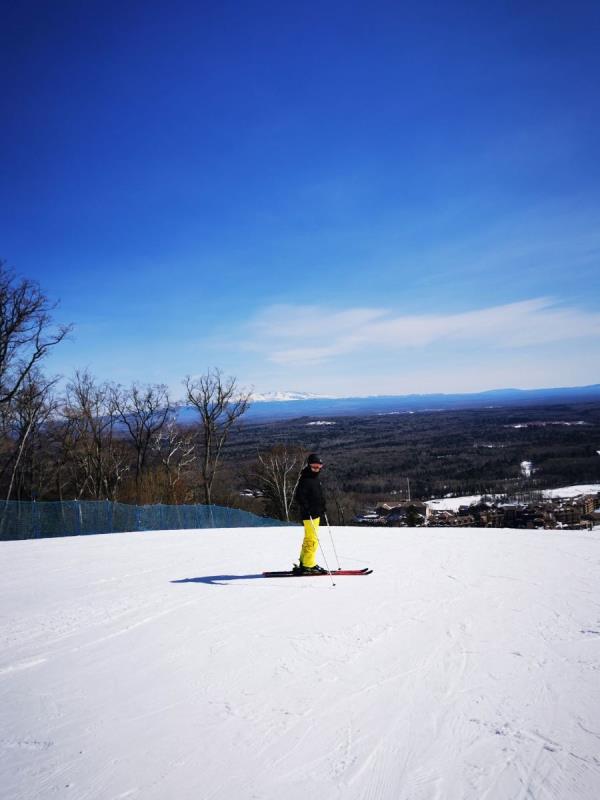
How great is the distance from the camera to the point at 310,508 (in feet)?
22.8

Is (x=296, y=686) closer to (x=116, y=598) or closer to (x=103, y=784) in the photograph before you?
(x=103, y=784)

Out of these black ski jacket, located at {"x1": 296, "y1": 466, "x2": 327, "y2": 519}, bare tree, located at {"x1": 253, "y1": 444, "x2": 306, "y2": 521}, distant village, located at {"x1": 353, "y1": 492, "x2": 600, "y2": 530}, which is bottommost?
distant village, located at {"x1": 353, "y1": 492, "x2": 600, "y2": 530}

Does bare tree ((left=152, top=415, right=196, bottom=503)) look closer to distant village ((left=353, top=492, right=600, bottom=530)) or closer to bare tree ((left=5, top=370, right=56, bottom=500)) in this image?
bare tree ((left=5, top=370, right=56, bottom=500))

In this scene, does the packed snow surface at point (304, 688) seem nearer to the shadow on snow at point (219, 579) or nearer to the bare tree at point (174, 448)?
the shadow on snow at point (219, 579)

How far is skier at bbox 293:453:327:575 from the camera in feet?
22.8

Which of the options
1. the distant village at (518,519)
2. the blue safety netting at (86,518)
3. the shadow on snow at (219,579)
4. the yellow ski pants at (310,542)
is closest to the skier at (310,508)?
the yellow ski pants at (310,542)

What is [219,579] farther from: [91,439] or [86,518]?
[91,439]

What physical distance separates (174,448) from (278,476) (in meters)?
8.65

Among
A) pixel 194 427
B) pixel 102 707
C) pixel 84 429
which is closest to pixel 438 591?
pixel 102 707

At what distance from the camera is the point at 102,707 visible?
3289 mm

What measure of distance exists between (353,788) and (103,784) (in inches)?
54.9

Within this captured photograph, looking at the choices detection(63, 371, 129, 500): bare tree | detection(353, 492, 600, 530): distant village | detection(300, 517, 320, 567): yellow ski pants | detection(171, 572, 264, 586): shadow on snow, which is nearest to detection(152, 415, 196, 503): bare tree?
detection(63, 371, 129, 500): bare tree

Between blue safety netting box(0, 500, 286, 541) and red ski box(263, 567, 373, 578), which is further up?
red ski box(263, 567, 373, 578)

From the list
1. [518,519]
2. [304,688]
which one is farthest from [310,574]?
[518,519]
